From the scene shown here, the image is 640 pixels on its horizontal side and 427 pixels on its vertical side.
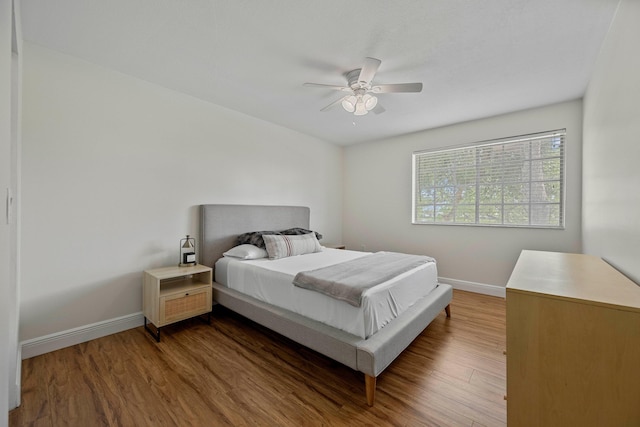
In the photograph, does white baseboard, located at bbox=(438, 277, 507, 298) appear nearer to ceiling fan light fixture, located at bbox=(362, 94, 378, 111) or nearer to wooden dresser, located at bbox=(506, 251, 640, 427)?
wooden dresser, located at bbox=(506, 251, 640, 427)

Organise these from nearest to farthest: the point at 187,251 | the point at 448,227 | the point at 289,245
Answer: the point at 187,251 → the point at 289,245 → the point at 448,227

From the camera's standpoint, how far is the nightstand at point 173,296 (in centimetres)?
243

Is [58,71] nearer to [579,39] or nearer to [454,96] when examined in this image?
[454,96]

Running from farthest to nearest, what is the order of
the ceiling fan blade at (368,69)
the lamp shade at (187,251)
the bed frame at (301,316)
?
1. the lamp shade at (187,251)
2. the ceiling fan blade at (368,69)
3. the bed frame at (301,316)

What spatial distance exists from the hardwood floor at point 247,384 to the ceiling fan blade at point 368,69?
7.90 feet

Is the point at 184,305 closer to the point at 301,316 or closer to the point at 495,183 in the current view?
the point at 301,316

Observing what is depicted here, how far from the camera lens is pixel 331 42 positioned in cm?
206

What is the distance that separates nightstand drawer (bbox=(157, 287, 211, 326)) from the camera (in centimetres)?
244

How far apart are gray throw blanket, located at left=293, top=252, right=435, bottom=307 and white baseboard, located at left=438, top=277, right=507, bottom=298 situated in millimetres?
1671

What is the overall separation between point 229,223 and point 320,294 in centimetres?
184

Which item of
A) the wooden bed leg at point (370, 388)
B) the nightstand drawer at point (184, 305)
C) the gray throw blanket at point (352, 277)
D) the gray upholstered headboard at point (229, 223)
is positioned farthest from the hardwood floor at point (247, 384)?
the gray upholstered headboard at point (229, 223)

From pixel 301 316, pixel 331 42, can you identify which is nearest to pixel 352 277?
pixel 301 316

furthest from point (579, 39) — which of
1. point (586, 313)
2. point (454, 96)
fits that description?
point (586, 313)

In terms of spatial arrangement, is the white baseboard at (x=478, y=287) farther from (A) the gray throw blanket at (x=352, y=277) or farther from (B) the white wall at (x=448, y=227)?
(A) the gray throw blanket at (x=352, y=277)
